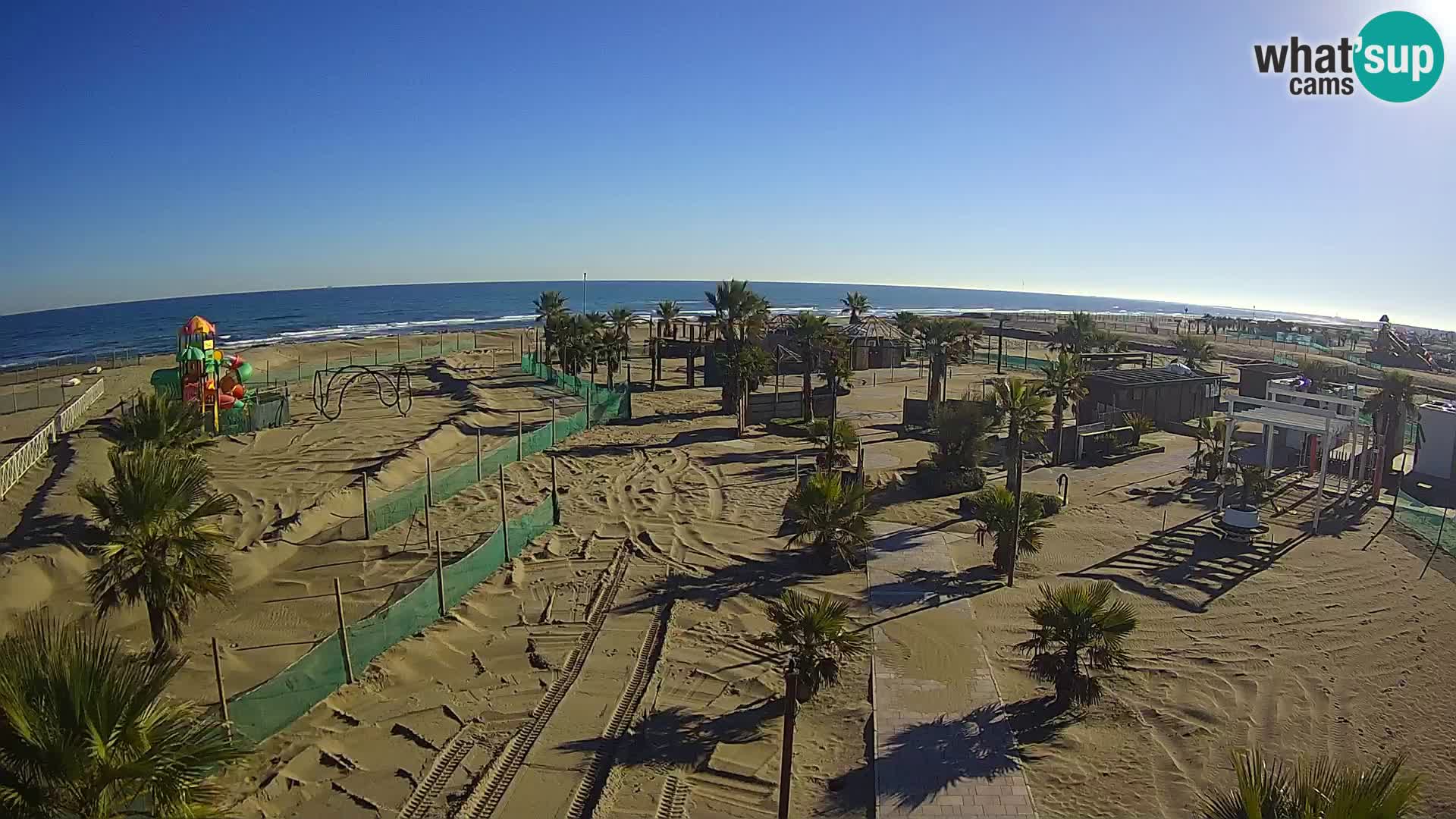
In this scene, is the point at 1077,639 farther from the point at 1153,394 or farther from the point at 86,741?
the point at 1153,394

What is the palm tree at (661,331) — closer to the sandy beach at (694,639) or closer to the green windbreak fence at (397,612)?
the green windbreak fence at (397,612)

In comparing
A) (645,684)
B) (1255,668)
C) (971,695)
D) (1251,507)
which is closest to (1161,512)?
(1251,507)

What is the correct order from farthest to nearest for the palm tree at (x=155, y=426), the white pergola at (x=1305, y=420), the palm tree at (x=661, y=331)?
the palm tree at (x=661, y=331), the white pergola at (x=1305, y=420), the palm tree at (x=155, y=426)

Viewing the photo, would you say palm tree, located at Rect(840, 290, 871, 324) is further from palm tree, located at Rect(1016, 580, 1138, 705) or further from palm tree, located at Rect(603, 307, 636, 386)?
palm tree, located at Rect(1016, 580, 1138, 705)

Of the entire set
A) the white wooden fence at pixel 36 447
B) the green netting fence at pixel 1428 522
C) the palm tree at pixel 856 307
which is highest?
the palm tree at pixel 856 307

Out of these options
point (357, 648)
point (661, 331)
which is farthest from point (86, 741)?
point (661, 331)

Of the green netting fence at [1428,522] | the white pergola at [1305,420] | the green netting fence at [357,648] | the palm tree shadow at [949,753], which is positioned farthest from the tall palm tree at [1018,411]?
the green netting fence at [357,648]

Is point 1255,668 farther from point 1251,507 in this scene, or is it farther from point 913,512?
point 913,512
